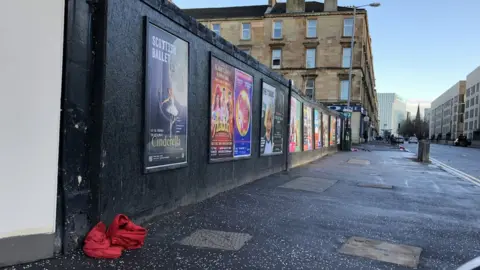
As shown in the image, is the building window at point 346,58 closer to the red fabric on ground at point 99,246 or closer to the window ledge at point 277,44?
the window ledge at point 277,44

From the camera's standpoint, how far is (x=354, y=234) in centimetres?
548

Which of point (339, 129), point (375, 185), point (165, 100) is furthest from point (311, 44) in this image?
point (165, 100)

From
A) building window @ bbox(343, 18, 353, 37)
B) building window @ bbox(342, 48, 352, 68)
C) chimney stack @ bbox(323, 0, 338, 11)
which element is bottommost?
building window @ bbox(342, 48, 352, 68)

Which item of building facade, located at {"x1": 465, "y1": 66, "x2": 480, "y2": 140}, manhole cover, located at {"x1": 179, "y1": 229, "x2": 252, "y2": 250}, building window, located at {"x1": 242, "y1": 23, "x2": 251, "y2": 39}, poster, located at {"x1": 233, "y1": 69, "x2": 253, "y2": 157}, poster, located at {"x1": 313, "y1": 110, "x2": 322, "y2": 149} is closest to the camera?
manhole cover, located at {"x1": 179, "y1": 229, "x2": 252, "y2": 250}

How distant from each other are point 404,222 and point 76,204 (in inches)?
192

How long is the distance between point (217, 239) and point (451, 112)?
5938 inches

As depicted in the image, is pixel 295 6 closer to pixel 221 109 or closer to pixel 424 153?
pixel 424 153

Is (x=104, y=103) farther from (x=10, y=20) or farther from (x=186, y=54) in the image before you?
(x=186, y=54)

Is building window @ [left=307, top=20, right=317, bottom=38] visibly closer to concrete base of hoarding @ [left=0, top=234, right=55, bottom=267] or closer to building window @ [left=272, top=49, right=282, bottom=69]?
building window @ [left=272, top=49, right=282, bottom=69]

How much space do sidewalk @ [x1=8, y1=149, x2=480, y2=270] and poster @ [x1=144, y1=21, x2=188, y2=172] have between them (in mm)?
929

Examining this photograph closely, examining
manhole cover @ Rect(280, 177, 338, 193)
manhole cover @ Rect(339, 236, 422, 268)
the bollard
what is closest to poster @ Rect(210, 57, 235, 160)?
manhole cover @ Rect(280, 177, 338, 193)

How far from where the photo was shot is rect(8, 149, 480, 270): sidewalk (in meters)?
4.18

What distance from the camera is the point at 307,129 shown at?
17.5 metres

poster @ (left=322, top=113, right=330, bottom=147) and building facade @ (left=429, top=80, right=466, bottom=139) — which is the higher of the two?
building facade @ (left=429, top=80, right=466, bottom=139)
